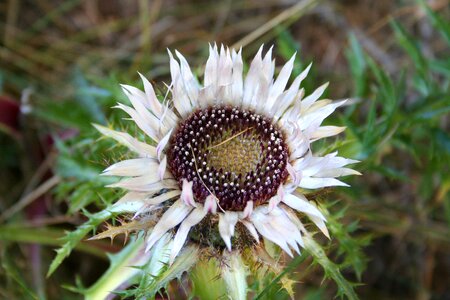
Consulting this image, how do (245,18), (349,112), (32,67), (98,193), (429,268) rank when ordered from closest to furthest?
(98,193) → (349,112) → (429,268) → (32,67) → (245,18)

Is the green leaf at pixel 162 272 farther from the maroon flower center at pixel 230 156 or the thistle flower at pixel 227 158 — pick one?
the maroon flower center at pixel 230 156

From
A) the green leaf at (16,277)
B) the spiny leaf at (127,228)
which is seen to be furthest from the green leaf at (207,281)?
the green leaf at (16,277)

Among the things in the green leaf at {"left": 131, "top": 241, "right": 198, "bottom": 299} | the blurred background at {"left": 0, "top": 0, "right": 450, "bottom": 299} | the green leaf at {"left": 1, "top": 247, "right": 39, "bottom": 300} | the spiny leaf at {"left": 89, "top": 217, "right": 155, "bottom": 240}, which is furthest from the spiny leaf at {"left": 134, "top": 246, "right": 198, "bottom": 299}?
the green leaf at {"left": 1, "top": 247, "right": 39, "bottom": 300}

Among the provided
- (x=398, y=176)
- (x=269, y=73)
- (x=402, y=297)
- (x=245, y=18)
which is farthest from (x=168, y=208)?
(x=245, y=18)

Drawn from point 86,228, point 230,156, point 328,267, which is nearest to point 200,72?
Answer: point 230,156

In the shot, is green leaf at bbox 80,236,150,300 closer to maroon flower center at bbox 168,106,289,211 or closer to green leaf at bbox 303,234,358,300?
maroon flower center at bbox 168,106,289,211

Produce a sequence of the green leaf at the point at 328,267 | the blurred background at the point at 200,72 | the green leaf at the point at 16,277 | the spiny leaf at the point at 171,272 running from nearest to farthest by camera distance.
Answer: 1. the spiny leaf at the point at 171,272
2. the green leaf at the point at 328,267
3. the green leaf at the point at 16,277
4. the blurred background at the point at 200,72

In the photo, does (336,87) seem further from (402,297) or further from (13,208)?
(13,208)
